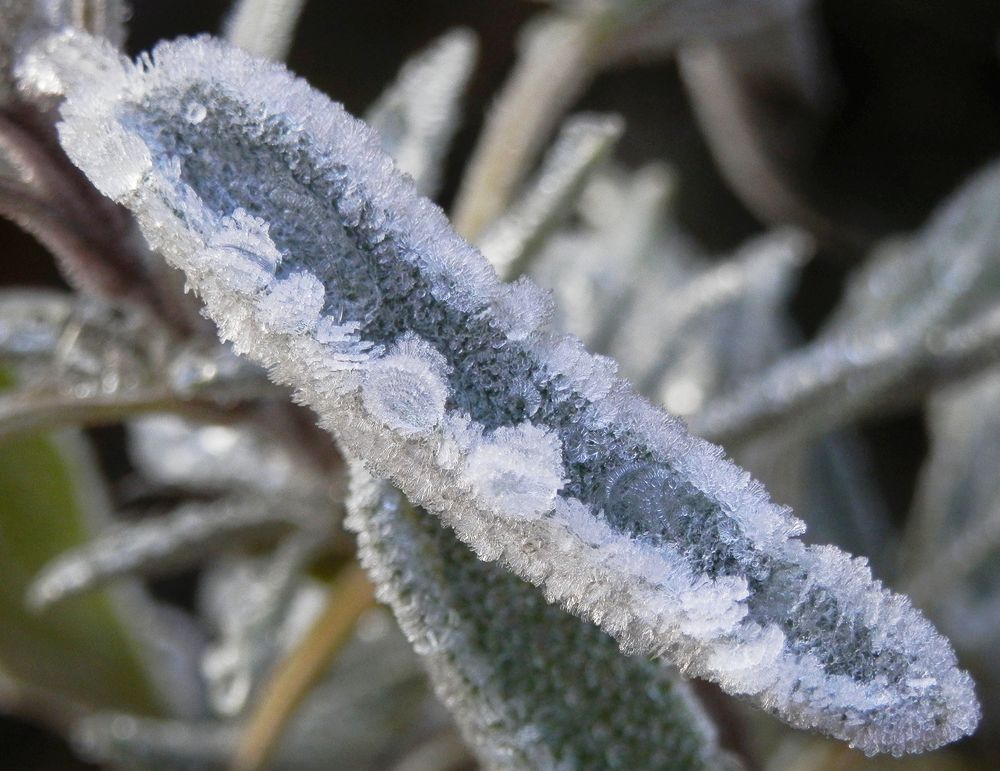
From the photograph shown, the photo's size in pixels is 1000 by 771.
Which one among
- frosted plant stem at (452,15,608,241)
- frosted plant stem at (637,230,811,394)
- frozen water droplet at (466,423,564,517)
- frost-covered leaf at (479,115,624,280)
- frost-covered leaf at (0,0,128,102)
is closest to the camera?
frozen water droplet at (466,423,564,517)

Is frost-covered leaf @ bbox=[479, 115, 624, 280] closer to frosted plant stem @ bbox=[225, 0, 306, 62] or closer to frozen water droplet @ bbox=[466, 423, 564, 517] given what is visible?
frosted plant stem @ bbox=[225, 0, 306, 62]

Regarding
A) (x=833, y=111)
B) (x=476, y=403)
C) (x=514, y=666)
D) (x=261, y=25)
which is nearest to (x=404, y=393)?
(x=476, y=403)

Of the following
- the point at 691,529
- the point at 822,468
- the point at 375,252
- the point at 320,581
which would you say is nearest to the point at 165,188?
the point at 375,252

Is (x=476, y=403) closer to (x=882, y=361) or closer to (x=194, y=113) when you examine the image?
(x=194, y=113)

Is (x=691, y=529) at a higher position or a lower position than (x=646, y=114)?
lower

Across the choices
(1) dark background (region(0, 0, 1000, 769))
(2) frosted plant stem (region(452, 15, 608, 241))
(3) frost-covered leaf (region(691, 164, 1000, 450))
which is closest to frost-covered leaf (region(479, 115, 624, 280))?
(2) frosted plant stem (region(452, 15, 608, 241))

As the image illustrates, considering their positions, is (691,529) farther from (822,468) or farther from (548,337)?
(822,468)

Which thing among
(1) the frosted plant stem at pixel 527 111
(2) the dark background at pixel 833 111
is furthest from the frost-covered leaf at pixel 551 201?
(2) the dark background at pixel 833 111

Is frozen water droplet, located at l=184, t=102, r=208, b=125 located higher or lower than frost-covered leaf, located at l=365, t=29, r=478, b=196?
lower
